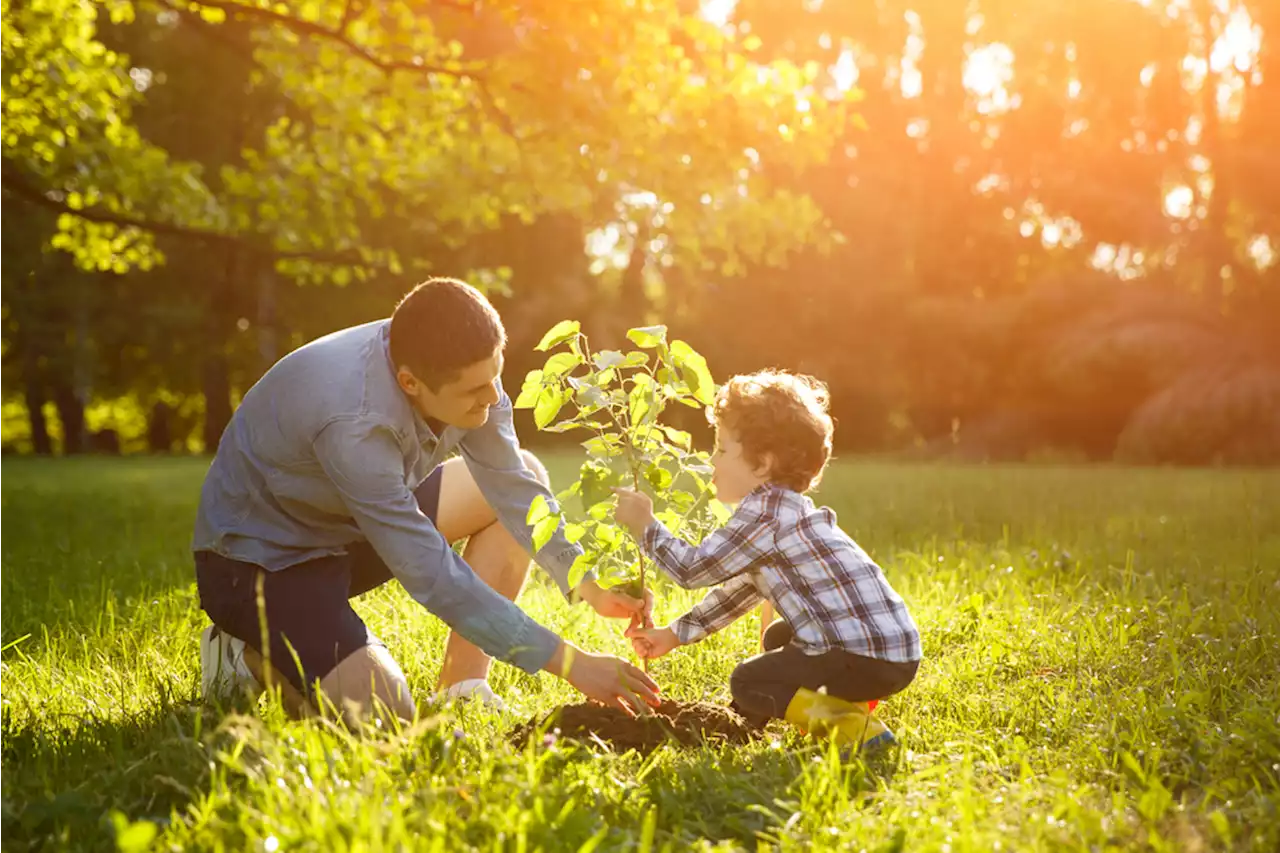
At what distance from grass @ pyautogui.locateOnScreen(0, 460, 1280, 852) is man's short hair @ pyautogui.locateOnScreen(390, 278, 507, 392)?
1078 mm

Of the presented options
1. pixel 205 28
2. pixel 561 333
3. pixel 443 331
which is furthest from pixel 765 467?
pixel 205 28

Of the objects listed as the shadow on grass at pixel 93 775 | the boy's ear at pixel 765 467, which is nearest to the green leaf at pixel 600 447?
the boy's ear at pixel 765 467

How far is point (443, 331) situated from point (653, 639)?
1211 mm

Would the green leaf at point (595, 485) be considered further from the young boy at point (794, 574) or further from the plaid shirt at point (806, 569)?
the plaid shirt at point (806, 569)

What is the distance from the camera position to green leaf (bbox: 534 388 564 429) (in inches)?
133

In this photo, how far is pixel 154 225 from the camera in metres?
11.5

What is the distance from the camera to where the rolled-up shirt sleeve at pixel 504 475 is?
4.13 m

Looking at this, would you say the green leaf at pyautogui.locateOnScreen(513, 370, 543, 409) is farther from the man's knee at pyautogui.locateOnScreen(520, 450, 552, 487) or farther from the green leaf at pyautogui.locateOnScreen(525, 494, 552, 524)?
the man's knee at pyautogui.locateOnScreen(520, 450, 552, 487)

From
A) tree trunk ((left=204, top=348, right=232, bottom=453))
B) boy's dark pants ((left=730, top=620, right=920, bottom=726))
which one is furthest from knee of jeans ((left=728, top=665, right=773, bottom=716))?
tree trunk ((left=204, top=348, right=232, bottom=453))

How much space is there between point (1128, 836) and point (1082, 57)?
80.8 ft

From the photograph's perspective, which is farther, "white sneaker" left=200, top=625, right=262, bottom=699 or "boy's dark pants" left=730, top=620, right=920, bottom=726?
"white sneaker" left=200, top=625, right=262, bottom=699

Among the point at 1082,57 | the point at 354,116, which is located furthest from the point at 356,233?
the point at 1082,57

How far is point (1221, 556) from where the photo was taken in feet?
21.5

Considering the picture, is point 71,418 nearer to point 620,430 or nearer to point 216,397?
point 216,397
